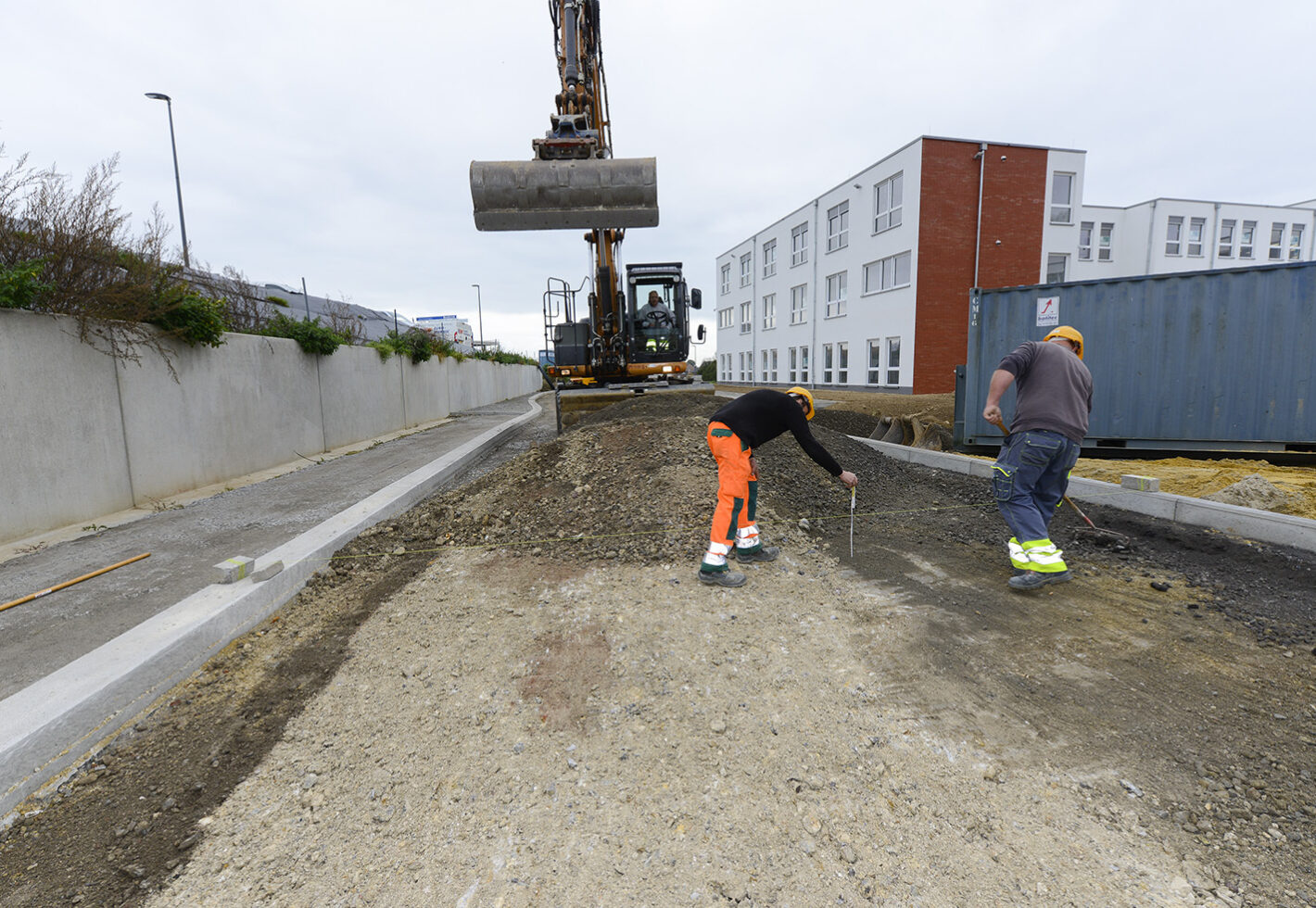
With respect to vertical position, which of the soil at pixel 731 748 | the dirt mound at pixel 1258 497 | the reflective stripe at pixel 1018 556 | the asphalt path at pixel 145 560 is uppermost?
the dirt mound at pixel 1258 497

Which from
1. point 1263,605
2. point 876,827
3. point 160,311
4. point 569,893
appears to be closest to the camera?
point 569,893

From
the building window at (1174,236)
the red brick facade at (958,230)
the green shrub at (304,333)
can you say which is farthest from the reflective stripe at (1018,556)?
the building window at (1174,236)

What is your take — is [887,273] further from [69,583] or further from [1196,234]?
[69,583]

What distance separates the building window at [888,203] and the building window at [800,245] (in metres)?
5.17

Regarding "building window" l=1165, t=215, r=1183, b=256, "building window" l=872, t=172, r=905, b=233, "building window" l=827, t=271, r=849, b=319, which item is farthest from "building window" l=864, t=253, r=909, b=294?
"building window" l=1165, t=215, r=1183, b=256

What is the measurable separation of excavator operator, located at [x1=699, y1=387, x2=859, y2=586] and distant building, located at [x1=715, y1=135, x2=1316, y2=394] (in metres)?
18.6

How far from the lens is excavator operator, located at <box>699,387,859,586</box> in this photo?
13.9 ft

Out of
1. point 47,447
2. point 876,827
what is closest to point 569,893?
point 876,827

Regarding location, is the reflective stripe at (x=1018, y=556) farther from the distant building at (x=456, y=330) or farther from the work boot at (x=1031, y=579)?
the distant building at (x=456, y=330)

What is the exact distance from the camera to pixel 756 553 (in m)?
4.79

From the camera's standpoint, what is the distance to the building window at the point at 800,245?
2794 cm

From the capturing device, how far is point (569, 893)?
1.92 m

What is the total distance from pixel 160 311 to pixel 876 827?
9.11 meters

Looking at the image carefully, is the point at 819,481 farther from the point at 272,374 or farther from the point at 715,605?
the point at 272,374
